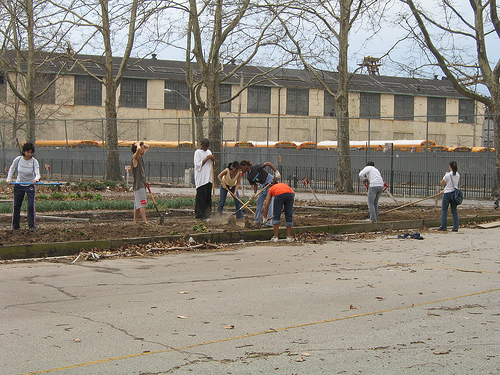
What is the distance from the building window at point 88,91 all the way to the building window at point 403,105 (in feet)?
95.4

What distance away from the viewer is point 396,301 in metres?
7.57

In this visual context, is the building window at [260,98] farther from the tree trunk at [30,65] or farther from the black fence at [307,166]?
the tree trunk at [30,65]

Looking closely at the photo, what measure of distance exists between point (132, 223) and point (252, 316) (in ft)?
27.8

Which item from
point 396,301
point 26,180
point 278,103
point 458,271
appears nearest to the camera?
point 396,301

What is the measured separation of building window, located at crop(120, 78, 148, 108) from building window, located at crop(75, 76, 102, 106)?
233 centimetres

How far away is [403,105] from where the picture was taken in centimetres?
6744

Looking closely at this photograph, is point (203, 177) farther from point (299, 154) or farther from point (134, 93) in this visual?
point (134, 93)

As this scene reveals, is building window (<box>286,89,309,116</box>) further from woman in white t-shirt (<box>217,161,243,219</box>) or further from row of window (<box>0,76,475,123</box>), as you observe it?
woman in white t-shirt (<box>217,161,243,219</box>)

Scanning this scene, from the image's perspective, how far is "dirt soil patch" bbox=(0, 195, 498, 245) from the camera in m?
11.6

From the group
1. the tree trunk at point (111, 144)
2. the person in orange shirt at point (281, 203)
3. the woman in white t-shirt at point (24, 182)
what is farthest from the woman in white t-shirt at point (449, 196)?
the tree trunk at point (111, 144)

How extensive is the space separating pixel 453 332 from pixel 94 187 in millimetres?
23975

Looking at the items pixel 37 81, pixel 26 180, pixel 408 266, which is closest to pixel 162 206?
pixel 26 180

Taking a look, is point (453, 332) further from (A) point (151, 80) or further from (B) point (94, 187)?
(A) point (151, 80)

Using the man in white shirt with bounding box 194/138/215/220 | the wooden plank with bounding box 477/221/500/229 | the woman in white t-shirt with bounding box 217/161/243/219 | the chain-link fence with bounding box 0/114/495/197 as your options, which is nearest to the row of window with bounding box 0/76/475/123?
the chain-link fence with bounding box 0/114/495/197
